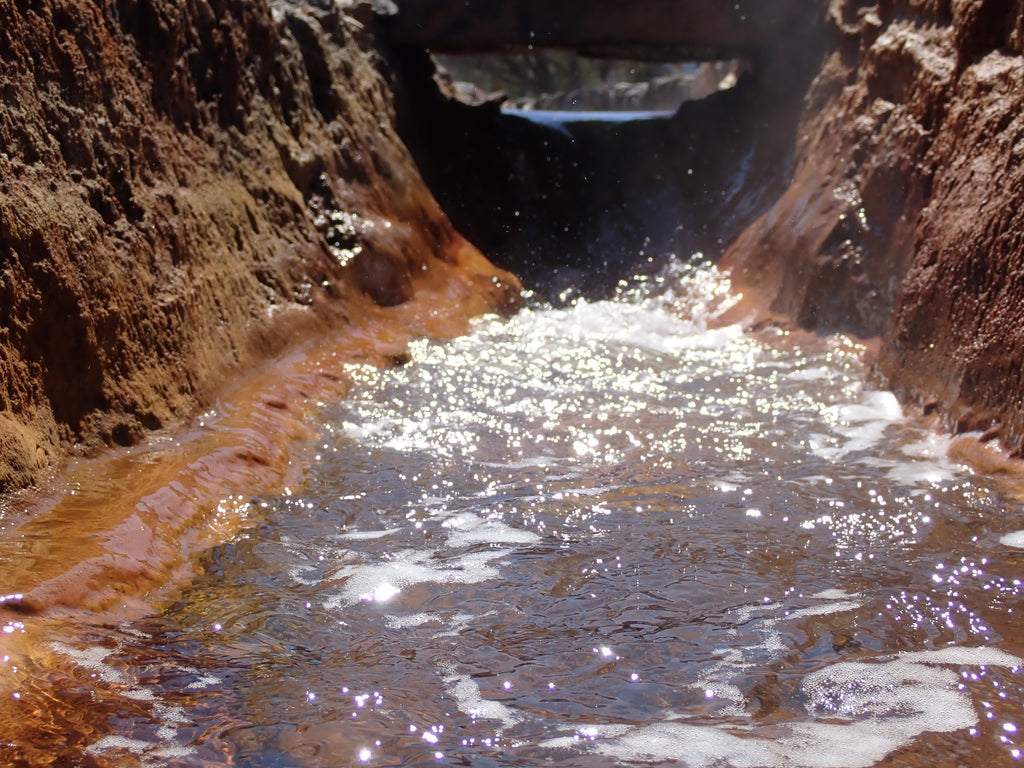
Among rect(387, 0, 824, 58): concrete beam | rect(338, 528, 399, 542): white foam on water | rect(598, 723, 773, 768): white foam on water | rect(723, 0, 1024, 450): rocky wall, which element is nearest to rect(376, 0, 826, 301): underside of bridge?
rect(387, 0, 824, 58): concrete beam

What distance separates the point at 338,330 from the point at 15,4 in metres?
2.70

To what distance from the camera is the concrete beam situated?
30.3 ft

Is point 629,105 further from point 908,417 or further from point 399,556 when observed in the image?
point 399,556

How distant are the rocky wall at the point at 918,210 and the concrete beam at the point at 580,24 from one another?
4.13 feet

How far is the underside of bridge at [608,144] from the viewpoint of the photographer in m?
8.70

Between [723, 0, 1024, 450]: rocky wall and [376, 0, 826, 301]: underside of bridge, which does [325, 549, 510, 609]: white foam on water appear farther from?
[376, 0, 826, 301]: underside of bridge

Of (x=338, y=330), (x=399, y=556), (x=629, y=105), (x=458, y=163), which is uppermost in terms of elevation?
(x=629, y=105)

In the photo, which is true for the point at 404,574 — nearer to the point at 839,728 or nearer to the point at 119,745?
the point at 119,745

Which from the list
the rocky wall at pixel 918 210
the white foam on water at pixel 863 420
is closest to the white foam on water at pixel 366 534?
the white foam on water at pixel 863 420

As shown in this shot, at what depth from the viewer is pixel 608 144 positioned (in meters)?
10.1

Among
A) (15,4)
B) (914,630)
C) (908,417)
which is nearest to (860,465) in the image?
(908,417)

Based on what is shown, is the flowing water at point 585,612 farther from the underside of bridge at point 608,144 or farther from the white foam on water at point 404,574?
the underside of bridge at point 608,144

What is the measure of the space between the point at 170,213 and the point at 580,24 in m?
5.95

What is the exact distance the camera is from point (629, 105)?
68.8 feet
